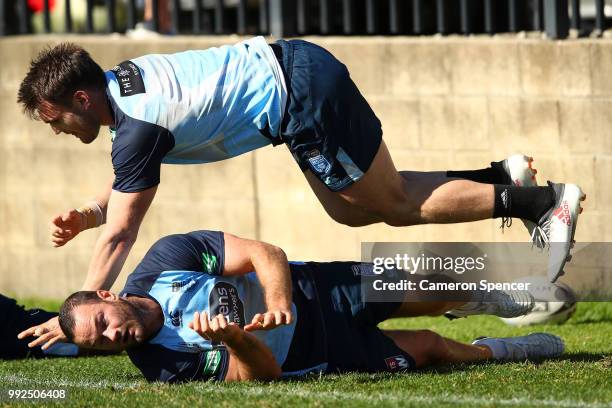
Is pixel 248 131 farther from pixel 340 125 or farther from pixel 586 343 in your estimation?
pixel 586 343

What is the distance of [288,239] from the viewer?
8.34 meters

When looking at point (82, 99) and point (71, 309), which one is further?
point (82, 99)

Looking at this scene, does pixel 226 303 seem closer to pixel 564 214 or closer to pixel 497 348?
pixel 497 348

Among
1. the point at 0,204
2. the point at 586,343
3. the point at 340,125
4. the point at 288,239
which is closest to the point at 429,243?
the point at 288,239

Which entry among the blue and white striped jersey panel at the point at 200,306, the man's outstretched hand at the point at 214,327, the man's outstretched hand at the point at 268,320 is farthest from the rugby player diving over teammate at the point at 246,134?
the man's outstretched hand at the point at 268,320

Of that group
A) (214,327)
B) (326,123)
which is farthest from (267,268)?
(326,123)

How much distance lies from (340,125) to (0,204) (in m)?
4.49

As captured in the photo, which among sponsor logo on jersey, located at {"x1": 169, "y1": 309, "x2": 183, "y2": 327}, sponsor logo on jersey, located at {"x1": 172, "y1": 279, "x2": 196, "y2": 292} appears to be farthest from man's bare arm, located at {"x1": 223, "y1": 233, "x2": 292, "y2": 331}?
sponsor logo on jersey, located at {"x1": 169, "y1": 309, "x2": 183, "y2": 327}

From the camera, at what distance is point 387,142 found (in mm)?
7953

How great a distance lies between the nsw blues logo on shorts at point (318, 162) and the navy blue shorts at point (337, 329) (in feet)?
1.55

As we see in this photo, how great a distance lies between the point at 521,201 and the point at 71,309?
2.29 m

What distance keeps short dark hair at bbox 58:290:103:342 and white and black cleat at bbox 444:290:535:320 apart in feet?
5.91

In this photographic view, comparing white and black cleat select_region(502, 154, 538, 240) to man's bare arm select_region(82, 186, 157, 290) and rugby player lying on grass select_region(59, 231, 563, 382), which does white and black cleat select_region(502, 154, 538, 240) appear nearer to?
rugby player lying on grass select_region(59, 231, 563, 382)

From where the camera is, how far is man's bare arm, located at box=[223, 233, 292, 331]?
4930 millimetres
